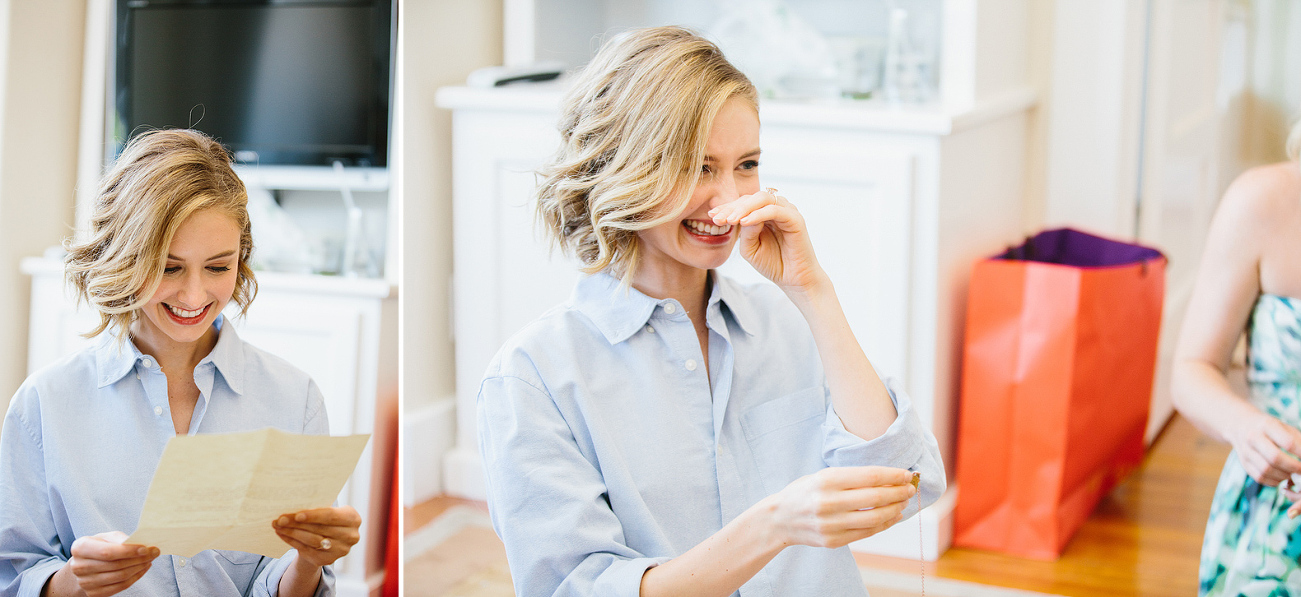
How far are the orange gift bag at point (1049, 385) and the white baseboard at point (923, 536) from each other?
0.13 feet

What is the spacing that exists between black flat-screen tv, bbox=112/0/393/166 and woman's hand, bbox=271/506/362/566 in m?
0.42

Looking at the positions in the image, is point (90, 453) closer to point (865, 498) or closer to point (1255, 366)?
point (865, 498)

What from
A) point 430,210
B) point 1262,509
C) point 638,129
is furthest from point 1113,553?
point 430,210

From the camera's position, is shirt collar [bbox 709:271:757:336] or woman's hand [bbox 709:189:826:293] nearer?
woman's hand [bbox 709:189:826:293]

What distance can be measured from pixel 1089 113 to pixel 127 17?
1.26 metres

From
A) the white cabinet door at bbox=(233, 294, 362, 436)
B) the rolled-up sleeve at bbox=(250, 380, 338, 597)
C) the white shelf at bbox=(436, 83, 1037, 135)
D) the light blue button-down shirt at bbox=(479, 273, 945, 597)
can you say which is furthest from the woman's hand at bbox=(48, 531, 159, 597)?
the white shelf at bbox=(436, 83, 1037, 135)

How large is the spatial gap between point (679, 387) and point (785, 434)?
135 mm

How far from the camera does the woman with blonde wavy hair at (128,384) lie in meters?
1.02

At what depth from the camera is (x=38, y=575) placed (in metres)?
1.04

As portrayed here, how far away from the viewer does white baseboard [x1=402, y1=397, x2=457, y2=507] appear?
158cm

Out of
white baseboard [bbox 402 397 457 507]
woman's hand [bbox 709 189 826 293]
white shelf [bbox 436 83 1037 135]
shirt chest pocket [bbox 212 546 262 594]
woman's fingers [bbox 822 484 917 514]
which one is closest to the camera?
woman's fingers [bbox 822 484 917 514]

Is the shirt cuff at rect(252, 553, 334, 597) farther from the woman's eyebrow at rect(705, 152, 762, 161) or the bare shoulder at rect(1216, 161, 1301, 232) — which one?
the bare shoulder at rect(1216, 161, 1301, 232)

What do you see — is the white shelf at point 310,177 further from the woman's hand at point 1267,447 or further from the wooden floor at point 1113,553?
the woman's hand at point 1267,447

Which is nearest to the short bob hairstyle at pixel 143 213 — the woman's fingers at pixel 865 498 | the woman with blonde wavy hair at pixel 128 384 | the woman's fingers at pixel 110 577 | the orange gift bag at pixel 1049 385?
the woman with blonde wavy hair at pixel 128 384
